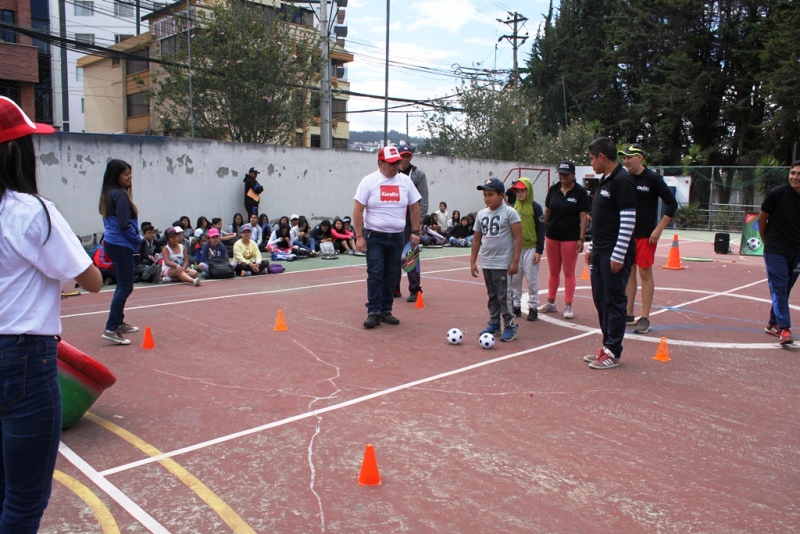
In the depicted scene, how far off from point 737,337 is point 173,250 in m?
9.70

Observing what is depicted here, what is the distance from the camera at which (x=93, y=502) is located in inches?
141

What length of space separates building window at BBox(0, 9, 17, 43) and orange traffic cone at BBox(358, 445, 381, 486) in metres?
31.3

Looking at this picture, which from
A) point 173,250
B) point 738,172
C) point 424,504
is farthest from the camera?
point 738,172

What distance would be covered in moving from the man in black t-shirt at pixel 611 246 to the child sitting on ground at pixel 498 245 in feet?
3.29

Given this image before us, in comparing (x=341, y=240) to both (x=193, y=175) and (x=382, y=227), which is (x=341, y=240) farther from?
(x=382, y=227)

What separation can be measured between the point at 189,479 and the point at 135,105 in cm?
4427

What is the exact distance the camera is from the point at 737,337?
25.9ft

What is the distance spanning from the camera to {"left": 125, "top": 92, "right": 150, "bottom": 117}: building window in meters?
42.3

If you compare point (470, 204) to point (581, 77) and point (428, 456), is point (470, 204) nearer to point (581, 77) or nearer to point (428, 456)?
point (428, 456)

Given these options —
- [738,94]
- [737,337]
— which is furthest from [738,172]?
[737,337]

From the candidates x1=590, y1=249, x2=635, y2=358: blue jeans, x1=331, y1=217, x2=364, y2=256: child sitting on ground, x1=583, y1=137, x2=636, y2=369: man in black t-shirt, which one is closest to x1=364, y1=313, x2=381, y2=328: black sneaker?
x1=583, y1=137, x2=636, y2=369: man in black t-shirt

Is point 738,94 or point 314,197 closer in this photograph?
point 314,197

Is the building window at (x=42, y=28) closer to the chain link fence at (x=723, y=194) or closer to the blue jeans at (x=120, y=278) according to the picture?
the chain link fence at (x=723, y=194)

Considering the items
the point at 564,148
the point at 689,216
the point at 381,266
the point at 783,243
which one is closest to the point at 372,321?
the point at 381,266
